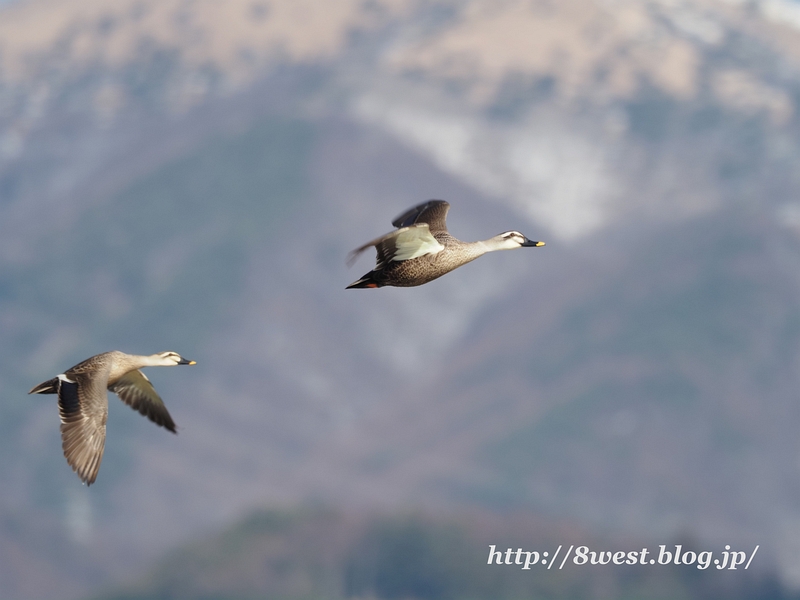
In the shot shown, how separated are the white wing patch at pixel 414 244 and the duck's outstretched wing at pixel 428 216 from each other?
50.2 inches

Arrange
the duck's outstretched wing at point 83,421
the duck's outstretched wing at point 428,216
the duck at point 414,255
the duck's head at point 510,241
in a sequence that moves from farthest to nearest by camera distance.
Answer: the duck's head at point 510,241, the duck's outstretched wing at point 428,216, the duck at point 414,255, the duck's outstretched wing at point 83,421

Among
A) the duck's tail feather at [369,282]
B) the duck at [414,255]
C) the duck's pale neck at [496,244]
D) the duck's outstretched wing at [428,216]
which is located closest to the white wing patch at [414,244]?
the duck at [414,255]

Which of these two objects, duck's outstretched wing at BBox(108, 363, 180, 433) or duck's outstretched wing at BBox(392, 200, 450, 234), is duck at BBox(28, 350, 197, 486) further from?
duck's outstretched wing at BBox(392, 200, 450, 234)

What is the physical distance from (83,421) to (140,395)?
233 inches

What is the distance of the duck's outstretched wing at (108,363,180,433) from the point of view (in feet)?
132

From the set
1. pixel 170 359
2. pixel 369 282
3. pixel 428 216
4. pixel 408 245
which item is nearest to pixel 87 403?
pixel 170 359

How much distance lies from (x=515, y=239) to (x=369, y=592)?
164 metres

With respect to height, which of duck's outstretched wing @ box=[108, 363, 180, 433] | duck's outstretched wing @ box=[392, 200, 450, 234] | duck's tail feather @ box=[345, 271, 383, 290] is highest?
duck's outstretched wing @ box=[392, 200, 450, 234]

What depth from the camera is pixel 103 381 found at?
3616 centimetres

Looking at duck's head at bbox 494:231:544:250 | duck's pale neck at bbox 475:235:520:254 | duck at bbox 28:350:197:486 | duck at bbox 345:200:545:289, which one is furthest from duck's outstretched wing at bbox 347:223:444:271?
duck at bbox 28:350:197:486

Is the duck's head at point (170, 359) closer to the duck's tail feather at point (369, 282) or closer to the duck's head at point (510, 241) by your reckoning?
the duck's tail feather at point (369, 282)

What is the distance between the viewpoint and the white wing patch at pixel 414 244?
33.9m

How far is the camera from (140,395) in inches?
1599

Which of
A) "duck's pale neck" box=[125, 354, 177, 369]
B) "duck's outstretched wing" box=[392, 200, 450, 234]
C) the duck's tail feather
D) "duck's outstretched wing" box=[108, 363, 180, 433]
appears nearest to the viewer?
the duck's tail feather
